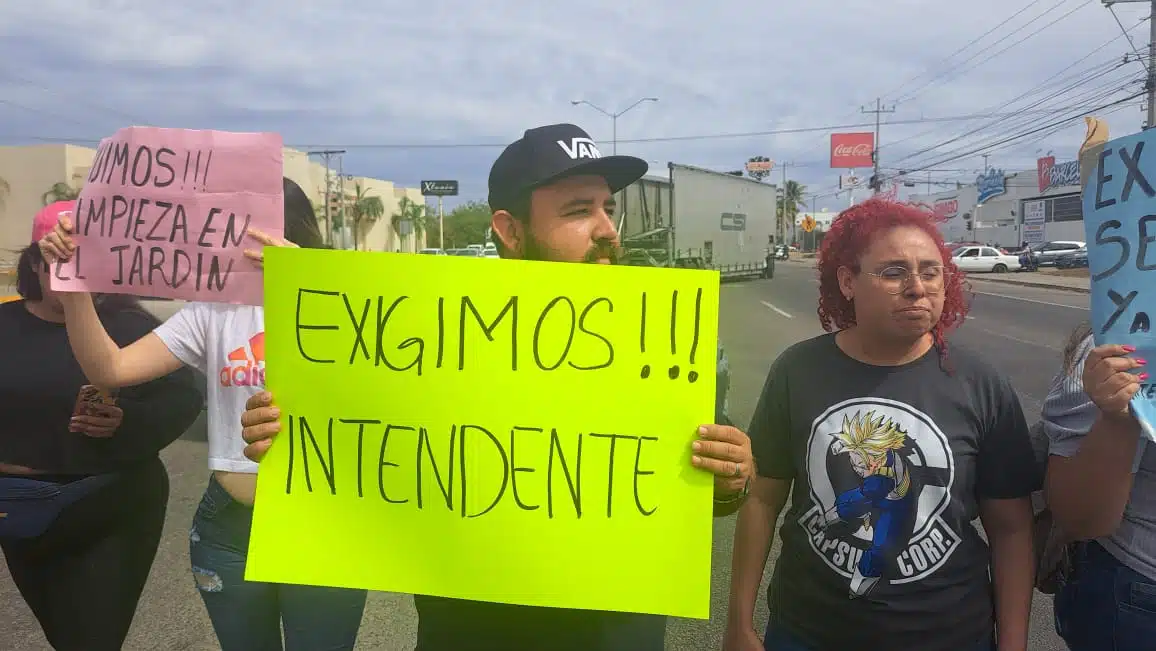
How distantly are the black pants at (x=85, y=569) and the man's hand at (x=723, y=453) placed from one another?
74.8 inches

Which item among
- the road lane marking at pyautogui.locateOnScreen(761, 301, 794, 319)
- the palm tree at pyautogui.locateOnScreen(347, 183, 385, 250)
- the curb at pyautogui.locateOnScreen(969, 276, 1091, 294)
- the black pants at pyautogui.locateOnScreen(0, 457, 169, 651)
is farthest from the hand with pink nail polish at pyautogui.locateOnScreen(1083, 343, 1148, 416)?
the palm tree at pyautogui.locateOnScreen(347, 183, 385, 250)

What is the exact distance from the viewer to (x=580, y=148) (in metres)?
1.77

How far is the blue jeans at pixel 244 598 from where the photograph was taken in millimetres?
2061

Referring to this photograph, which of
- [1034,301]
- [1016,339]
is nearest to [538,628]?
[1016,339]

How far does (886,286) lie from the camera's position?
1737mm

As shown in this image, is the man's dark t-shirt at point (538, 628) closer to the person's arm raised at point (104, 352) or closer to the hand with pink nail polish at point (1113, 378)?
the hand with pink nail polish at point (1113, 378)

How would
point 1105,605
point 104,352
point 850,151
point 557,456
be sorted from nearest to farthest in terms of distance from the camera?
1. point 557,456
2. point 1105,605
3. point 104,352
4. point 850,151

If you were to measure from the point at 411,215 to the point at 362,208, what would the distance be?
9279mm

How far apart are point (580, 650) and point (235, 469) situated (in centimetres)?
105

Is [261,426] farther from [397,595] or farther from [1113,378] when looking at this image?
[397,595]

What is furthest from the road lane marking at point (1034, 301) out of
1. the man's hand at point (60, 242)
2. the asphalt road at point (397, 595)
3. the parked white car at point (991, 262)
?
the man's hand at point (60, 242)

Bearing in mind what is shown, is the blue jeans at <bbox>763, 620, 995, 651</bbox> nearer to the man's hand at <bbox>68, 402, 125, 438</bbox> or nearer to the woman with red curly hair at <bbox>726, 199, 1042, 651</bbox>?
the woman with red curly hair at <bbox>726, 199, 1042, 651</bbox>

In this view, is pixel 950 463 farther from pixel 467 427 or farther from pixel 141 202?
pixel 141 202

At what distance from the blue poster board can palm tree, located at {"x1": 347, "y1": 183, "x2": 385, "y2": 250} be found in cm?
6889
